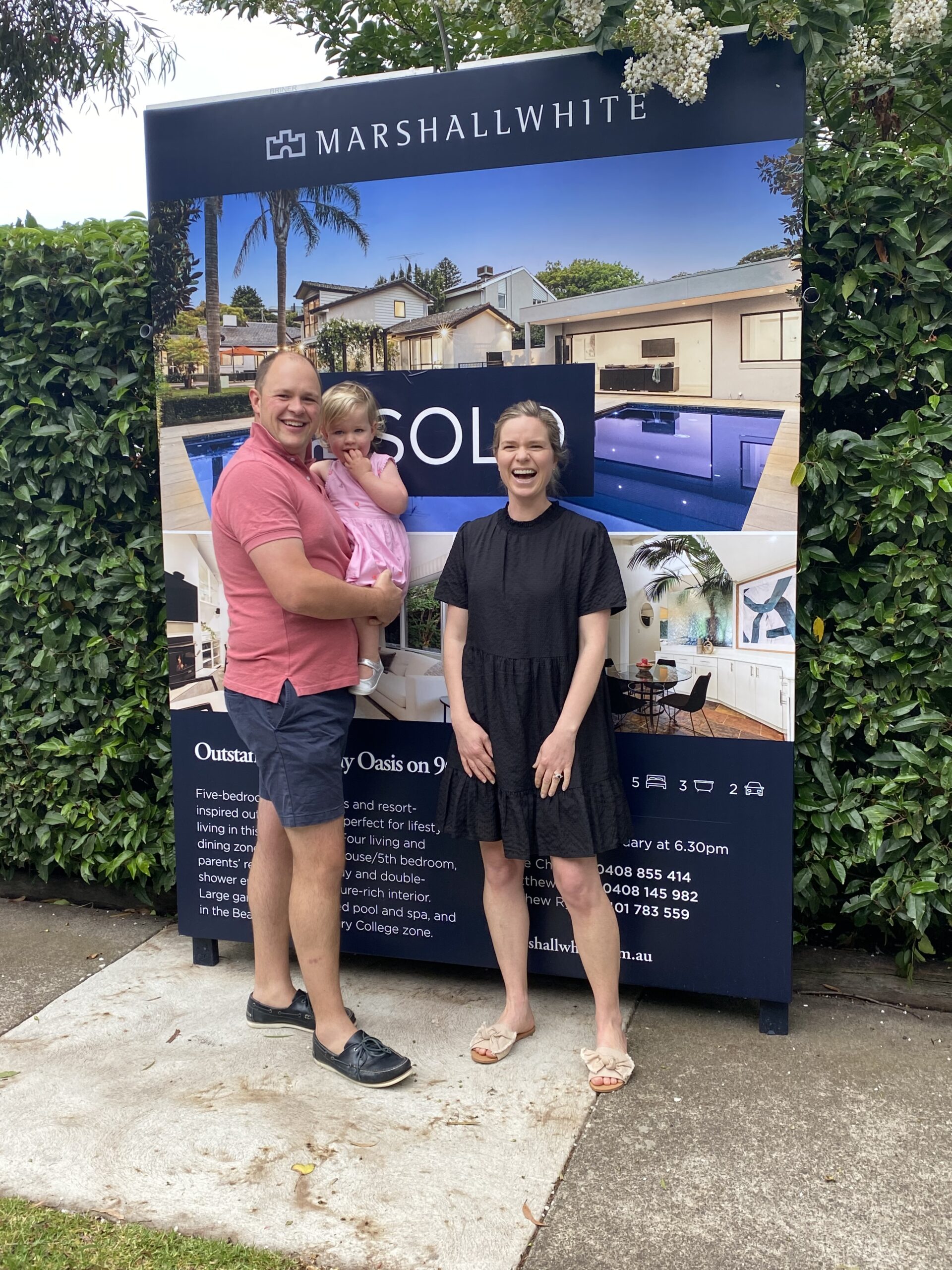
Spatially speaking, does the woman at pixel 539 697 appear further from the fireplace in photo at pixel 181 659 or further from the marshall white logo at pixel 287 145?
the marshall white logo at pixel 287 145

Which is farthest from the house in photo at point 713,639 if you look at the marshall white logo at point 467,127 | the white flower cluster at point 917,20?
the white flower cluster at point 917,20

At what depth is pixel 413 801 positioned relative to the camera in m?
3.40

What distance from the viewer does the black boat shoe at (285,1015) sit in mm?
3287

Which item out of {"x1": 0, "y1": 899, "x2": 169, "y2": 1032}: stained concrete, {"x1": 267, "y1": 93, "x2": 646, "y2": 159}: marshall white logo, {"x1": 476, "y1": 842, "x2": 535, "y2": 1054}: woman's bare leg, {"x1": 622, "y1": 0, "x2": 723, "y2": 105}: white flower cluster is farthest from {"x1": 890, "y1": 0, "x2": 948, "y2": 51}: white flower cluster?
{"x1": 0, "y1": 899, "x2": 169, "y2": 1032}: stained concrete

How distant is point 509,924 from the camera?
3.13 metres

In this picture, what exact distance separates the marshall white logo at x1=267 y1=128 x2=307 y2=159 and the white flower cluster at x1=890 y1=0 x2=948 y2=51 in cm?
178

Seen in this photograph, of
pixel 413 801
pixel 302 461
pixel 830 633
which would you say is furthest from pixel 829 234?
pixel 413 801

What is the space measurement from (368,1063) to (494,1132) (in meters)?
0.42

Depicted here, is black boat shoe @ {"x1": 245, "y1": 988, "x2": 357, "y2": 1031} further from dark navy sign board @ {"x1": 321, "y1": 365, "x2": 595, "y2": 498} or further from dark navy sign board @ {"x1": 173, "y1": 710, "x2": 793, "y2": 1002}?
dark navy sign board @ {"x1": 321, "y1": 365, "x2": 595, "y2": 498}

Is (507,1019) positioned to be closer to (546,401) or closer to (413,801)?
(413,801)

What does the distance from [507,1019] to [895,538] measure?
Result: 73.0 inches

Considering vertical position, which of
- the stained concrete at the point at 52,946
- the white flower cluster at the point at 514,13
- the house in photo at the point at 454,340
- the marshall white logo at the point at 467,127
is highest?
the white flower cluster at the point at 514,13

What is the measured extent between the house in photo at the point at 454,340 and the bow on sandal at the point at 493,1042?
1.96 meters

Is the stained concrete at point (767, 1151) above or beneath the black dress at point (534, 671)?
beneath
